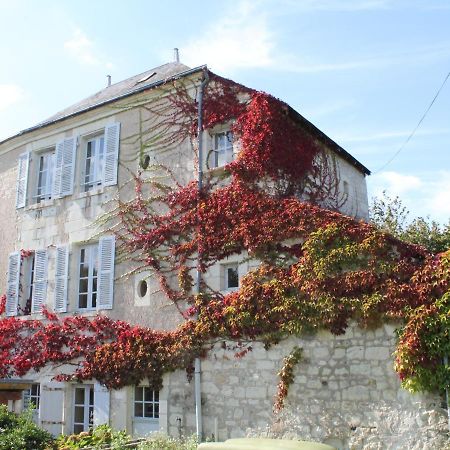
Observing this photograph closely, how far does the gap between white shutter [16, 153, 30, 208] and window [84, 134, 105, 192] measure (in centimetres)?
169

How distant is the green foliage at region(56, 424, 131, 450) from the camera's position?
905 cm

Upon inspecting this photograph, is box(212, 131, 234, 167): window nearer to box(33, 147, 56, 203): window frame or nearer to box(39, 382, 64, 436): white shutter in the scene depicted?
box(33, 147, 56, 203): window frame

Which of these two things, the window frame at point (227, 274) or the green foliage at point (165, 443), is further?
the window frame at point (227, 274)

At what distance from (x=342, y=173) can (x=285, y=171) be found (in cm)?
254

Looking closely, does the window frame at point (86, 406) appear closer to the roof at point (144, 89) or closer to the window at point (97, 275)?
the window at point (97, 275)

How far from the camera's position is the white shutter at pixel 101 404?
31.6 ft

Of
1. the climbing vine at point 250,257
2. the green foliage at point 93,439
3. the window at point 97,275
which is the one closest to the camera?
the climbing vine at point 250,257

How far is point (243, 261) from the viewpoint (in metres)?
8.90

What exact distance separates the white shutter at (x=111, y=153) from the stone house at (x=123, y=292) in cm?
2

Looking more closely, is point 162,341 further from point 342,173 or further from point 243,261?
point 342,173

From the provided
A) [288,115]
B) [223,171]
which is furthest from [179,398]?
[288,115]

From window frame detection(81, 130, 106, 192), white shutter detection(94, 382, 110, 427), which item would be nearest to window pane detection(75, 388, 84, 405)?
white shutter detection(94, 382, 110, 427)

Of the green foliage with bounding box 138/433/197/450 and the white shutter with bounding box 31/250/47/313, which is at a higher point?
the white shutter with bounding box 31/250/47/313

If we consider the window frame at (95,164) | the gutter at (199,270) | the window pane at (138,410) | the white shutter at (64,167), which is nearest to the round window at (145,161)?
the window frame at (95,164)
